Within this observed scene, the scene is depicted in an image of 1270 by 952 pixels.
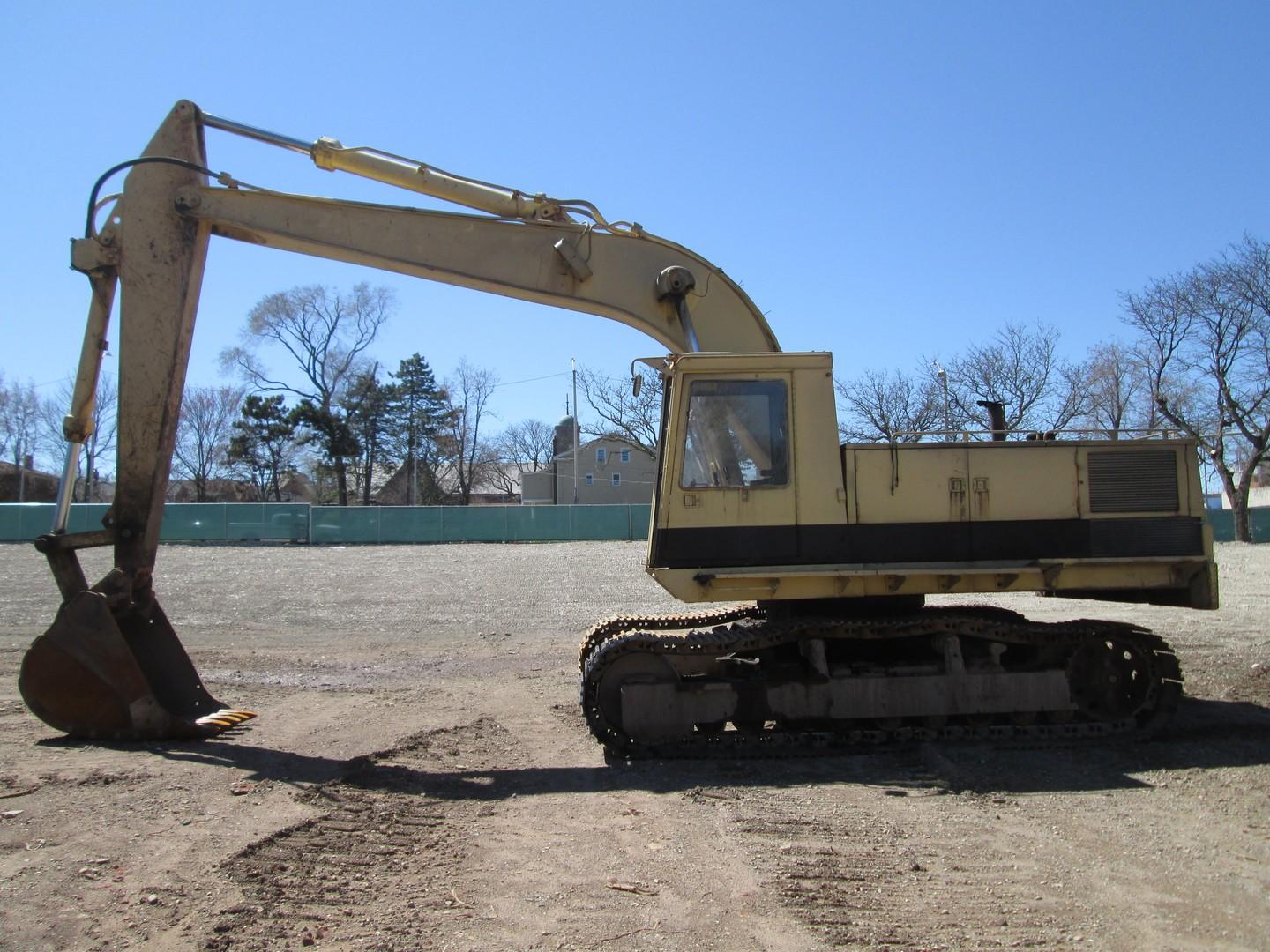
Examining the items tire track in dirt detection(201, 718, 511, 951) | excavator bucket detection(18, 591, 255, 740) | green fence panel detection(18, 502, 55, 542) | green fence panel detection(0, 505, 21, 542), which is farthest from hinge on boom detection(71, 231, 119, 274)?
green fence panel detection(0, 505, 21, 542)

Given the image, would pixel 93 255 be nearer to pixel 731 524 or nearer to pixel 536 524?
pixel 731 524

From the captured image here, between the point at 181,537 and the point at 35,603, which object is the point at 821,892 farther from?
the point at 181,537

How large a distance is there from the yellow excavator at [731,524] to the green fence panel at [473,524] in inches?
1067

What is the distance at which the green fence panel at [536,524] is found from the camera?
116 ft

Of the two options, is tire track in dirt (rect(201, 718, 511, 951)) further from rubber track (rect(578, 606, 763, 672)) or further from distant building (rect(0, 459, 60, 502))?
distant building (rect(0, 459, 60, 502))

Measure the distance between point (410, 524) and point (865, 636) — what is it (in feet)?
95.5

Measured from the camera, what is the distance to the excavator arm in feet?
23.4

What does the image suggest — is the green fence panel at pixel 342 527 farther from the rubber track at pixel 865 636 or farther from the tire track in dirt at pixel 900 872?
the tire track in dirt at pixel 900 872

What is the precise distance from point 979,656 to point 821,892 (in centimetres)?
355

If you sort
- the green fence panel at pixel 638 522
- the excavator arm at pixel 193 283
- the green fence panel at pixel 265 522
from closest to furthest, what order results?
the excavator arm at pixel 193 283
the green fence panel at pixel 265 522
the green fence panel at pixel 638 522

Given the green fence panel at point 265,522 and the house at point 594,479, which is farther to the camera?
the house at point 594,479

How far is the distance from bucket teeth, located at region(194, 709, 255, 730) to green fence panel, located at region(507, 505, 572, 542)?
27.4 metres

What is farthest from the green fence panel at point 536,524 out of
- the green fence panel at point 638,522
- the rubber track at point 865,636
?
the rubber track at point 865,636

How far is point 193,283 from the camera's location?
24.7 feet
